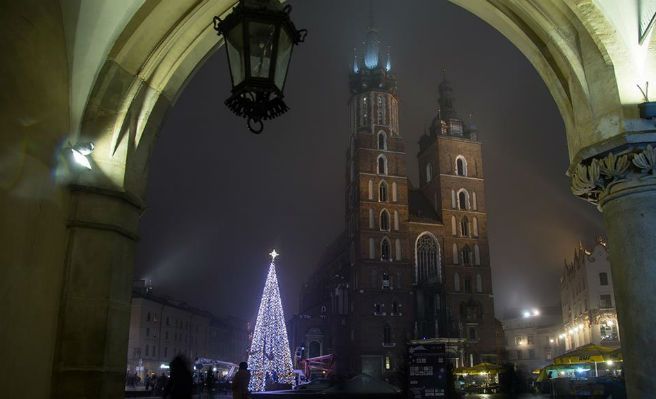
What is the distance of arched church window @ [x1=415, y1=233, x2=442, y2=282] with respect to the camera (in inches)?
2414

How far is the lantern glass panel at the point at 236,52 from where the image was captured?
4.21 m

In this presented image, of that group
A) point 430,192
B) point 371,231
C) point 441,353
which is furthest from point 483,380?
point 441,353

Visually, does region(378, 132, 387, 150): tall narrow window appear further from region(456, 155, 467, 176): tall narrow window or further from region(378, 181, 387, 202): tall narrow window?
region(456, 155, 467, 176): tall narrow window

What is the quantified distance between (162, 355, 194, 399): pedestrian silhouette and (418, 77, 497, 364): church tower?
55195 mm

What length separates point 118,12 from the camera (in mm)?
5930

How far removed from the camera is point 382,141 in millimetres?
64438

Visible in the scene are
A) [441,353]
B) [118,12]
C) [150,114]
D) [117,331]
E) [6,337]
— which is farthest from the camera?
[441,353]

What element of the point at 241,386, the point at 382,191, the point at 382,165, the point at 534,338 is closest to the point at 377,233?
the point at 382,191

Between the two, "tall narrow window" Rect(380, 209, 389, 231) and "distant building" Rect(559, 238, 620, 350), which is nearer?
"distant building" Rect(559, 238, 620, 350)

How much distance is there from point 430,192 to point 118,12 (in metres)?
63.7

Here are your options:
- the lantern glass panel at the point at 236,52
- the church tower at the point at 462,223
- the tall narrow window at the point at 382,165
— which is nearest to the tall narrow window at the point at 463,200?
the church tower at the point at 462,223

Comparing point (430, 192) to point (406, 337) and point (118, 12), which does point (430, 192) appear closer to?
point (406, 337)

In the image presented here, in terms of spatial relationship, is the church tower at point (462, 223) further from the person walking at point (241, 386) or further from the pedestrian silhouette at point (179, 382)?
the pedestrian silhouette at point (179, 382)

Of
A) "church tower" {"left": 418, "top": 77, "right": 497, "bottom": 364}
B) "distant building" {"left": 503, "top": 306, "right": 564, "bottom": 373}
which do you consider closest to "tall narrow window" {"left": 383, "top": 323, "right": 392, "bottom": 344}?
"church tower" {"left": 418, "top": 77, "right": 497, "bottom": 364}
